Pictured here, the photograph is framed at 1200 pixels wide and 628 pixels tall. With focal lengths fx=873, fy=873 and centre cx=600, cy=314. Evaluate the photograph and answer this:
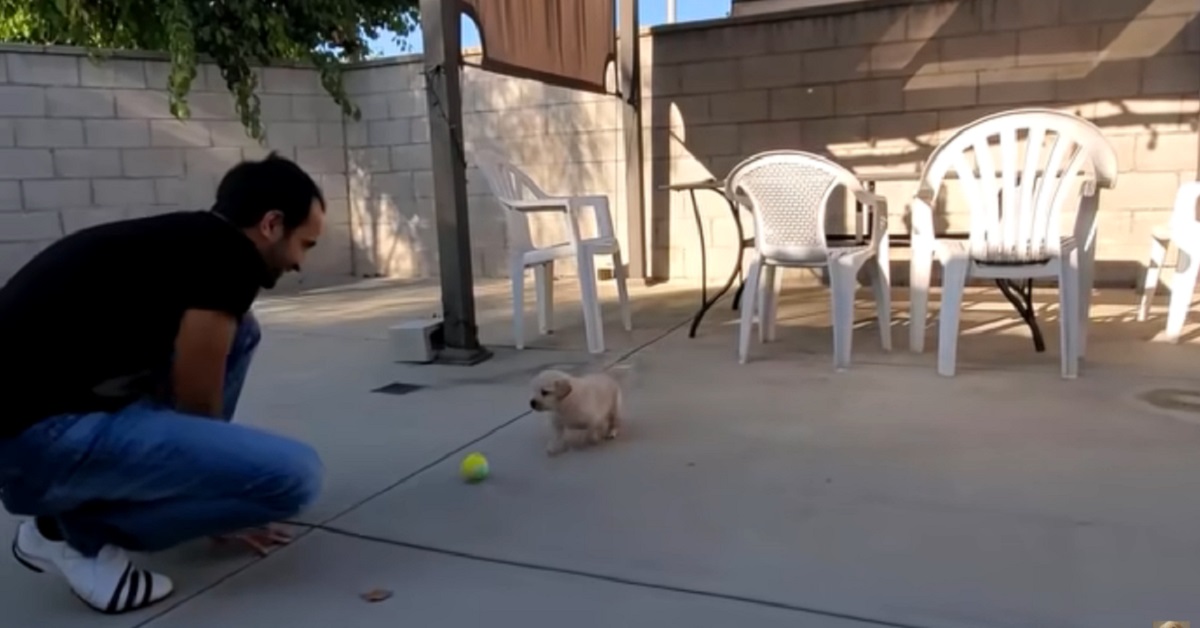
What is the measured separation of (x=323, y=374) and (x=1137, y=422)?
284 cm

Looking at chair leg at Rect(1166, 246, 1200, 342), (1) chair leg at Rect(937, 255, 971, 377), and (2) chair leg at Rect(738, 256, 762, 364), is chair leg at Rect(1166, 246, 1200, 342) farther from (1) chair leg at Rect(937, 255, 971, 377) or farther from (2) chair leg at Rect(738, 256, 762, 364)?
(2) chair leg at Rect(738, 256, 762, 364)

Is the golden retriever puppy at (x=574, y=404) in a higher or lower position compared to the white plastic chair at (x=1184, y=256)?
lower

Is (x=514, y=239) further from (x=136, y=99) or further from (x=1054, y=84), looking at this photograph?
(x=136, y=99)

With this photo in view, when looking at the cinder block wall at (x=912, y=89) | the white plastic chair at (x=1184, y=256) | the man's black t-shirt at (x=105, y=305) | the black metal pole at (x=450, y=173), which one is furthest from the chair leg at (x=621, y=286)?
the man's black t-shirt at (x=105, y=305)

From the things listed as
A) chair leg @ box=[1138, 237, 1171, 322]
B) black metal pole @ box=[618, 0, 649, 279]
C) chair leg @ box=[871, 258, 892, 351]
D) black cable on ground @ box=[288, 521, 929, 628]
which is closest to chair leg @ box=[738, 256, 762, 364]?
chair leg @ box=[871, 258, 892, 351]

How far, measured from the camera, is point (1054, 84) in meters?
4.88

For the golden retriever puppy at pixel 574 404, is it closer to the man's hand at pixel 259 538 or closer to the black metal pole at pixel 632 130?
the man's hand at pixel 259 538

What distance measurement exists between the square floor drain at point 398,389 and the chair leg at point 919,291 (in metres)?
1.91

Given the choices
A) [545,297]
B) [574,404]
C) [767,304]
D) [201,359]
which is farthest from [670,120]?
[201,359]

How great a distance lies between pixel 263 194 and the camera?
1599 mm

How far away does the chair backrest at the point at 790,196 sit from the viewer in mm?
3238

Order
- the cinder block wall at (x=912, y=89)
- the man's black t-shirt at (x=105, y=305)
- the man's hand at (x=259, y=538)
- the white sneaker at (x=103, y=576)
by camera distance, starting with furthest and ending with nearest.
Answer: the cinder block wall at (x=912, y=89), the man's hand at (x=259, y=538), the white sneaker at (x=103, y=576), the man's black t-shirt at (x=105, y=305)

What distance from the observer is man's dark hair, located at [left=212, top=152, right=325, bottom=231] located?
1602mm

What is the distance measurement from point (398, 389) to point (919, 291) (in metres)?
2.02
